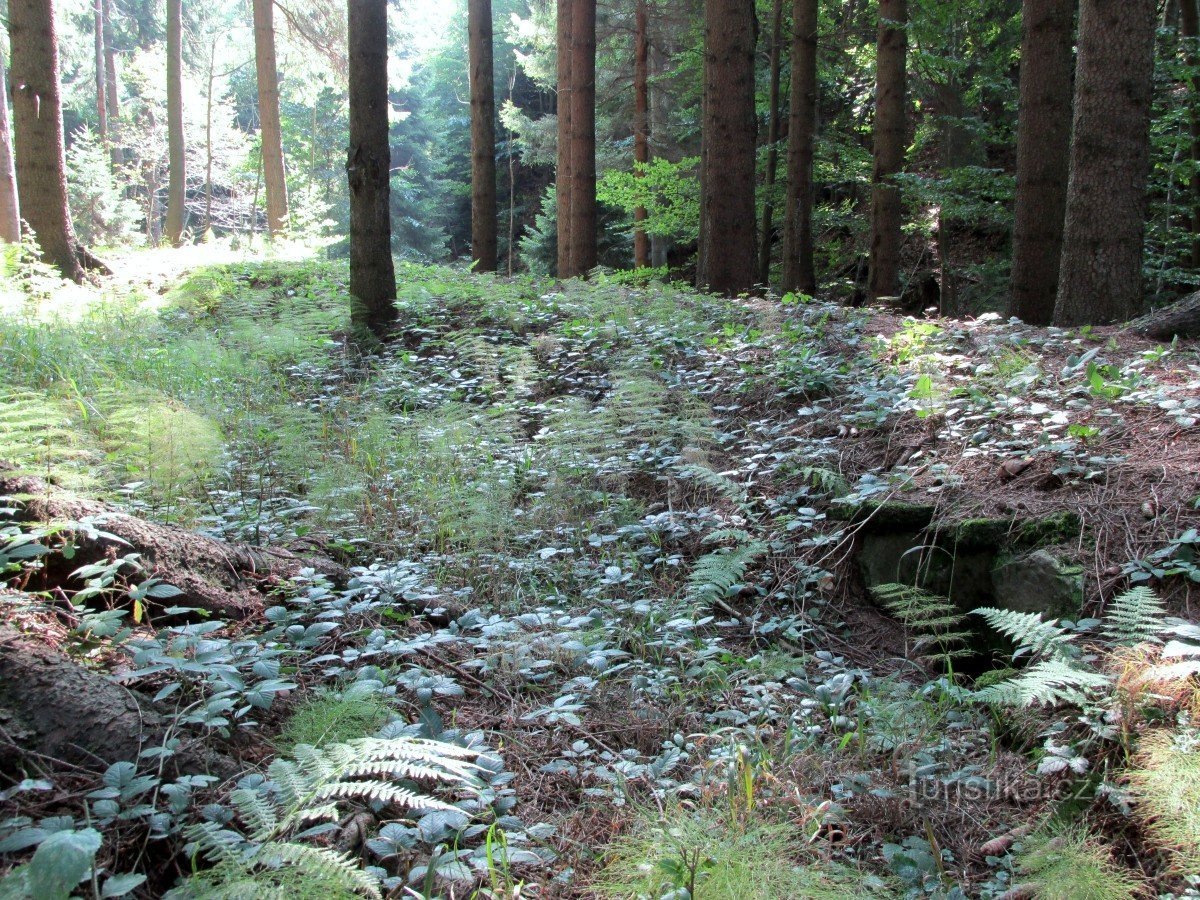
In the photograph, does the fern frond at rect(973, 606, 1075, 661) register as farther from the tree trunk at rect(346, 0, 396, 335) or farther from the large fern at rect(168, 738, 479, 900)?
the tree trunk at rect(346, 0, 396, 335)

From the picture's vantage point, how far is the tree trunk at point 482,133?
43.4 ft

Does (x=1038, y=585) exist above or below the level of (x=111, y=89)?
below

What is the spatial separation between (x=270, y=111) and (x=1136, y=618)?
1970cm

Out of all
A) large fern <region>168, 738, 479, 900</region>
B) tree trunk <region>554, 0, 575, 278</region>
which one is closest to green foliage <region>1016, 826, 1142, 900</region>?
large fern <region>168, 738, 479, 900</region>

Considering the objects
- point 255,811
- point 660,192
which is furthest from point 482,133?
point 255,811

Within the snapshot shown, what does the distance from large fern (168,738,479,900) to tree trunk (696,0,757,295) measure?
815 centimetres

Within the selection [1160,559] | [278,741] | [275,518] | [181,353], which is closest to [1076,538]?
[1160,559]

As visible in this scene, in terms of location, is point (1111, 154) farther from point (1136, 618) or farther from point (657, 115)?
point (657, 115)

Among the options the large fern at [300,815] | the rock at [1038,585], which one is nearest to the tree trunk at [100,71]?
the large fern at [300,815]

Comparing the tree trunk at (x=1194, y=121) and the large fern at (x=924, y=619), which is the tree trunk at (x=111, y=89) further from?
the large fern at (x=924, y=619)

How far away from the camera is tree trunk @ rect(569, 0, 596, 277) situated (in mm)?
13445

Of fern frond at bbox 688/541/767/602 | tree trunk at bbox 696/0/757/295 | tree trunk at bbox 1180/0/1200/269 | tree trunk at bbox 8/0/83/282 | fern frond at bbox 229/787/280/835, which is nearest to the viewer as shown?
fern frond at bbox 229/787/280/835

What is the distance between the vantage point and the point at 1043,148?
7.39 metres

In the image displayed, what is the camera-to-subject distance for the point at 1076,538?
129 inches
